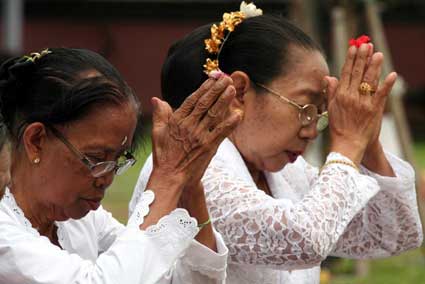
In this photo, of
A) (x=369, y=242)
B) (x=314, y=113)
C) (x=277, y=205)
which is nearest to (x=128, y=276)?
(x=277, y=205)

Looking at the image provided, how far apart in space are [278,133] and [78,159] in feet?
2.91

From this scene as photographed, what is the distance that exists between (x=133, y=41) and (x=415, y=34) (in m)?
6.34

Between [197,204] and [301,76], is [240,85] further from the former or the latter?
[197,204]

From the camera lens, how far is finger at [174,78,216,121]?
3.25m

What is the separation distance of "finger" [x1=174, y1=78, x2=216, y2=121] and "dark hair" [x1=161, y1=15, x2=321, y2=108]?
2.52 ft

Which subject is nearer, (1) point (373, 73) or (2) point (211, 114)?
(2) point (211, 114)

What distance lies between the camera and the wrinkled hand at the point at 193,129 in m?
3.25

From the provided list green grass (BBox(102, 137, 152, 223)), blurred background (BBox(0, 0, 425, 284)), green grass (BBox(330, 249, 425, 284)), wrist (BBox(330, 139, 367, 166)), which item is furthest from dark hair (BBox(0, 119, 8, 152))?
blurred background (BBox(0, 0, 425, 284))

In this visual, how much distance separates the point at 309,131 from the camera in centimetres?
405

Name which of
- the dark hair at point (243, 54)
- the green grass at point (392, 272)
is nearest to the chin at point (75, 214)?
the dark hair at point (243, 54)

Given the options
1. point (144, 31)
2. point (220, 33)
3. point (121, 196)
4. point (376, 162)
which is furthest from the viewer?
point (144, 31)

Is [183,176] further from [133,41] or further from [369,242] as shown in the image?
[133,41]

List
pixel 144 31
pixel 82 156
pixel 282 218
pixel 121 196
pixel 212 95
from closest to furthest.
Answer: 1. pixel 212 95
2. pixel 82 156
3. pixel 282 218
4. pixel 121 196
5. pixel 144 31

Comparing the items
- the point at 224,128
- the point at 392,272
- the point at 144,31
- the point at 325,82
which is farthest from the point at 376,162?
the point at 144,31
